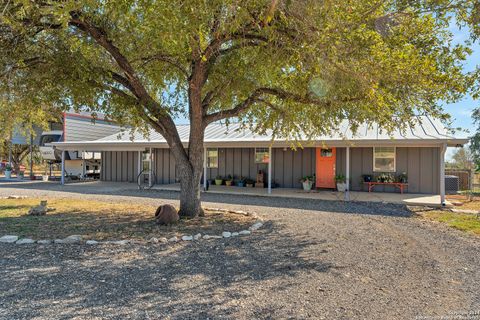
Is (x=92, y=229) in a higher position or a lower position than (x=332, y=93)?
lower

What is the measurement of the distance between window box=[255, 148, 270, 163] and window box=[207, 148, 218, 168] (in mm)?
2244

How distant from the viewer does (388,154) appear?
1334cm

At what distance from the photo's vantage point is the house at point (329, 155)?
1160 centimetres

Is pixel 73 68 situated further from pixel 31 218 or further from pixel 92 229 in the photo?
pixel 31 218

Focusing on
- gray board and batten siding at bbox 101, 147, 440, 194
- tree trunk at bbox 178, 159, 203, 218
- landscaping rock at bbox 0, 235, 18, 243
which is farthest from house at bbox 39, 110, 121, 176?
landscaping rock at bbox 0, 235, 18, 243

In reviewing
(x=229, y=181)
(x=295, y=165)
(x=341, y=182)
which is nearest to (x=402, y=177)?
(x=341, y=182)

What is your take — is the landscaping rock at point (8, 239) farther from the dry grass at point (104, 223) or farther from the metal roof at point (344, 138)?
the metal roof at point (344, 138)

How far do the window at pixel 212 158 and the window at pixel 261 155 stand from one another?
7.36ft

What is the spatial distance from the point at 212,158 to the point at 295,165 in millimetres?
4453

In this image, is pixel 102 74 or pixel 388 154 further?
pixel 388 154

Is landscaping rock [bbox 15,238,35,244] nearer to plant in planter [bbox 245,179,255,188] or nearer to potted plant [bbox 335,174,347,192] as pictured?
plant in planter [bbox 245,179,255,188]

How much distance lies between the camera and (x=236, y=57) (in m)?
7.15

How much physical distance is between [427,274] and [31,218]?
8.13 meters

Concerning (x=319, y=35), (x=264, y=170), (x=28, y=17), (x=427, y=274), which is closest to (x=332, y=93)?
(x=319, y=35)
